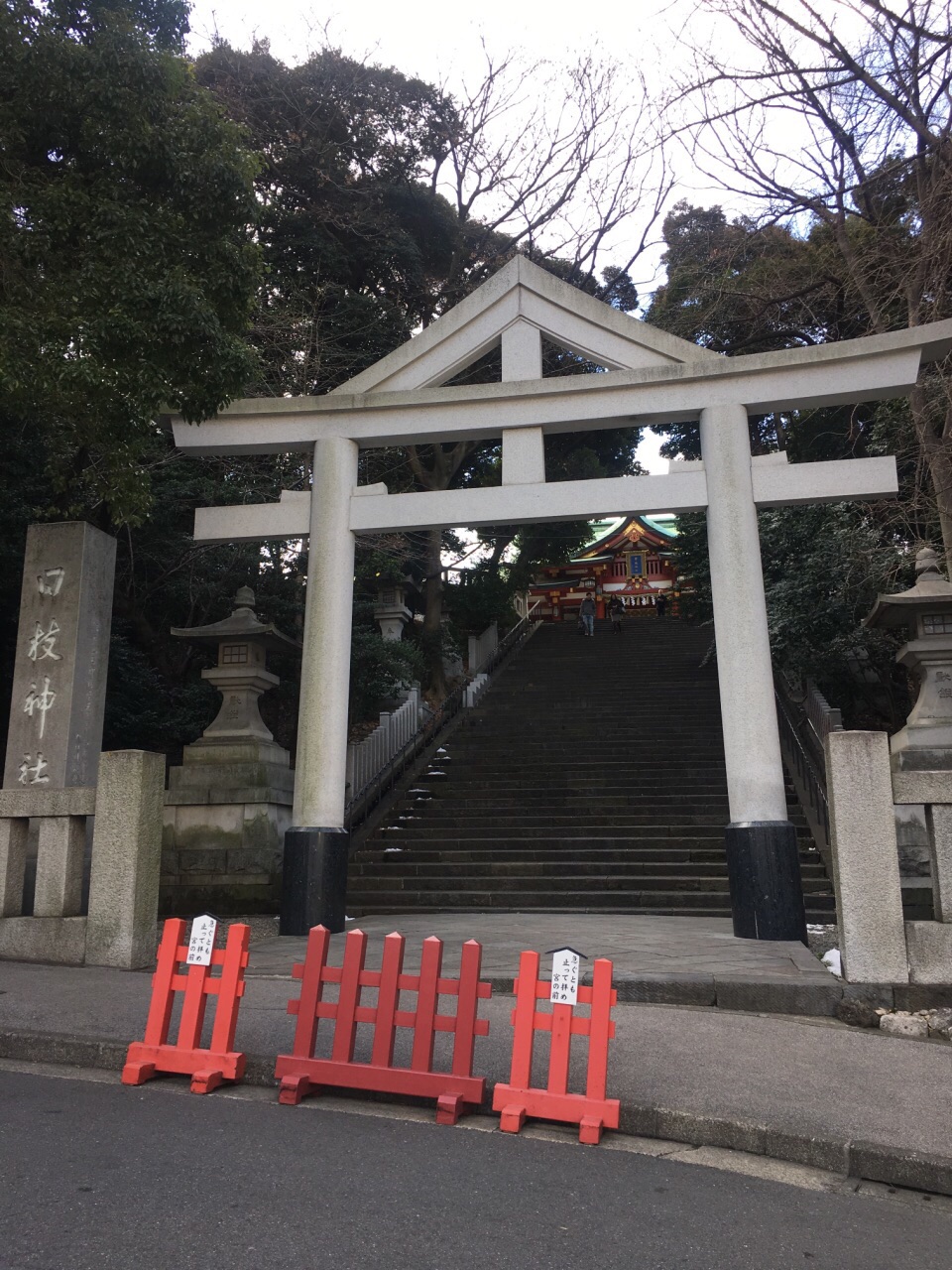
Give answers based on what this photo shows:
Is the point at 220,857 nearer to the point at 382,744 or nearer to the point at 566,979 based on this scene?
the point at 382,744

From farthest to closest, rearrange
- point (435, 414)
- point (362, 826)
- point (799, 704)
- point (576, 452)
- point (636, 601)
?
point (636, 601) < point (576, 452) < point (799, 704) < point (362, 826) < point (435, 414)

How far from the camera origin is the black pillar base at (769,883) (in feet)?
24.6

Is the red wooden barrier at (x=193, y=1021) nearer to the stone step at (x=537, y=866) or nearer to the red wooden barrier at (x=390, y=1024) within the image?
the red wooden barrier at (x=390, y=1024)

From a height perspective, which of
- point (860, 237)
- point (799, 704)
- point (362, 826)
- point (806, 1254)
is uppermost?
point (860, 237)

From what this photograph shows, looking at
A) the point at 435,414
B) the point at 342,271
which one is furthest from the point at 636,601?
the point at 435,414

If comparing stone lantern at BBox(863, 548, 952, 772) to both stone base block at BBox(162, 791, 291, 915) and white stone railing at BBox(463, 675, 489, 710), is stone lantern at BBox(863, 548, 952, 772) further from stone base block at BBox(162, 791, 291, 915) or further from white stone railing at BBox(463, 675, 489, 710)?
white stone railing at BBox(463, 675, 489, 710)

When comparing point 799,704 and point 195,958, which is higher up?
point 799,704

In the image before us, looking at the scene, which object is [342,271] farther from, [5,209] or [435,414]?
[5,209]

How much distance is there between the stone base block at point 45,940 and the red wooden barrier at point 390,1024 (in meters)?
3.34

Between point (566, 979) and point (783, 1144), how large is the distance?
3.25 ft

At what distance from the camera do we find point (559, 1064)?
3.72 meters

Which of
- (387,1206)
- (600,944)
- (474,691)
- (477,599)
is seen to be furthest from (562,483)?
(477,599)

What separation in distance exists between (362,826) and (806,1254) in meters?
10.2

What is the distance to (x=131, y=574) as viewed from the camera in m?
13.6
